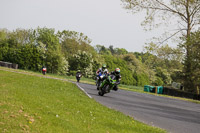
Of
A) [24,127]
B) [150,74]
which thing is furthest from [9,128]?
[150,74]

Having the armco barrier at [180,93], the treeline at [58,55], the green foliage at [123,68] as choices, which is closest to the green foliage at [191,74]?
the armco barrier at [180,93]

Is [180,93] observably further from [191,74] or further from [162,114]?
[162,114]

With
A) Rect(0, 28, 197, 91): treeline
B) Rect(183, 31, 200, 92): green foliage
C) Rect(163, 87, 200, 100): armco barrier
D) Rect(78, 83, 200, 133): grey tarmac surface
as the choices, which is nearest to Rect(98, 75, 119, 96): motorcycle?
Rect(78, 83, 200, 133): grey tarmac surface

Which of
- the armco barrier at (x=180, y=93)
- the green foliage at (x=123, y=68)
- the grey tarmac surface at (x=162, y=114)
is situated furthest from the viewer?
the green foliage at (x=123, y=68)

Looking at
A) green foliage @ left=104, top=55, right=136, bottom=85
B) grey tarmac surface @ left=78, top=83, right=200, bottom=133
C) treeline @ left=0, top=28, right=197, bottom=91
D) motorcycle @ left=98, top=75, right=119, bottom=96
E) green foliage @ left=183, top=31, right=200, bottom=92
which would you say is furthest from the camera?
green foliage @ left=104, top=55, right=136, bottom=85

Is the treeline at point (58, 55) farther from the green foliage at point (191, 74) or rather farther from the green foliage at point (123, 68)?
the green foliage at point (191, 74)

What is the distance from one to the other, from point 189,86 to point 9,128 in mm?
39684

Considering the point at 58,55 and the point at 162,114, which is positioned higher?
the point at 58,55

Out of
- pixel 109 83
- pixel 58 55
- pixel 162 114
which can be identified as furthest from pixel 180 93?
pixel 58 55

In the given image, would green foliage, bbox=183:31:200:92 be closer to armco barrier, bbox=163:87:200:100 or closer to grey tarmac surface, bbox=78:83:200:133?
armco barrier, bbox=163:87:200:100

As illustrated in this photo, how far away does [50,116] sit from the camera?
24.0 ft

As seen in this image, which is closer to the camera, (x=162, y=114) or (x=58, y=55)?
(x=162, y=114)

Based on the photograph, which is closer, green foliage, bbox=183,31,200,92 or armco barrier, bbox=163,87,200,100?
armco barrier, bbox=163,87,200,100

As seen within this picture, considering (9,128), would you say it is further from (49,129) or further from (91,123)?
(91,123)
